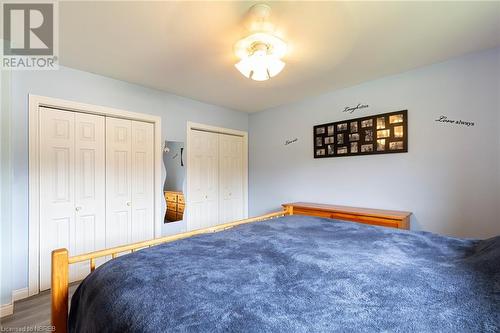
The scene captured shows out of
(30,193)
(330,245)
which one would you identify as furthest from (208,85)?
(330,245)

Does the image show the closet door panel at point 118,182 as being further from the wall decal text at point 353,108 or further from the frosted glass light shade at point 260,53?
the wall decal text at point 353,108

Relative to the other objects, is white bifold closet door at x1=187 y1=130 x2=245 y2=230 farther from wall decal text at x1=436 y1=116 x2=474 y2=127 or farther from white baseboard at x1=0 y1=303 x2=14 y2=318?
wall decal text at x1=436 y1=116 x2=474 y2=127

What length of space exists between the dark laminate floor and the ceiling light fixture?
2.64 m

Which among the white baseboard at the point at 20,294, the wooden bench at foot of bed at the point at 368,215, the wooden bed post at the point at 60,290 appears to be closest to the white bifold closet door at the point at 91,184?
the white baseboard at the point at 20,294

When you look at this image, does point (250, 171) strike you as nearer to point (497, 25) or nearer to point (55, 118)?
point (55, 118)

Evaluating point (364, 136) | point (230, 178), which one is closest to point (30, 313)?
point (230, 178)

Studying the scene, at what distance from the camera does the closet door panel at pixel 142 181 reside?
2.96 m

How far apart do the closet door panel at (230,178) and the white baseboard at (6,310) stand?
2538 millimetres

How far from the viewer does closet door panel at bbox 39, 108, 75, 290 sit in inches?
91.2

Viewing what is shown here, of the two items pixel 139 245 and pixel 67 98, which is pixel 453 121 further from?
pixel 67 98

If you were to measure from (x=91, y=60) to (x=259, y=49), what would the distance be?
1740 millimetres

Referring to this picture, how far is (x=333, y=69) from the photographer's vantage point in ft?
8.29

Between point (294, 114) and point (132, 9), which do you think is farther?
point (294, 114)

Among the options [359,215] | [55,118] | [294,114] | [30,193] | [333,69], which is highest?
[333,69]
